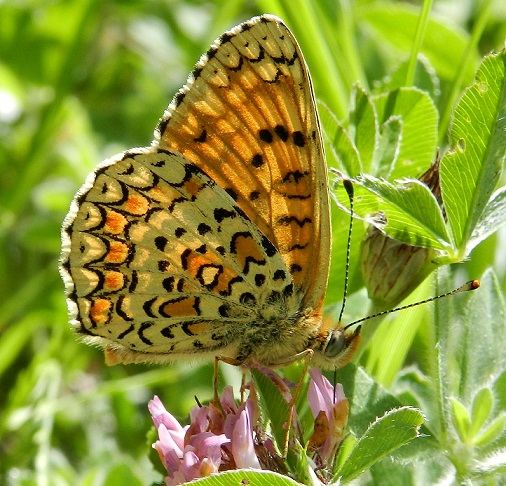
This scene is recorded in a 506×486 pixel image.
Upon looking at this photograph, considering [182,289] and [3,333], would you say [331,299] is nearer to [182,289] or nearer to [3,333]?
[182,289]

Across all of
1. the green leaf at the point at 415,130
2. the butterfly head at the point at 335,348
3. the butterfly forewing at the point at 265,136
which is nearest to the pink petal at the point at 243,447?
the butterfly head at the point at 335,348

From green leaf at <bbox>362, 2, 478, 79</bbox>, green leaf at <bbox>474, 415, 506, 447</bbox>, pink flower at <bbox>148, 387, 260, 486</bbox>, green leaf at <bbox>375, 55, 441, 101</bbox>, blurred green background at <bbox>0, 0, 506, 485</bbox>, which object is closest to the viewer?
pink flower at <bbox>148, 387, 260, 486</bbox>

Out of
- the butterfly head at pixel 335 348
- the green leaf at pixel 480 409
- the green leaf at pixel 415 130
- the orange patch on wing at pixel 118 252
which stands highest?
the green leaf at pixel 415 130

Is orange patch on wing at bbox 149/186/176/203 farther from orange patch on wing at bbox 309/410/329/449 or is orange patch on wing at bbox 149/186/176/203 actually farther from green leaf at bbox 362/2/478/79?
green leaf at bbox 362/2/478/79

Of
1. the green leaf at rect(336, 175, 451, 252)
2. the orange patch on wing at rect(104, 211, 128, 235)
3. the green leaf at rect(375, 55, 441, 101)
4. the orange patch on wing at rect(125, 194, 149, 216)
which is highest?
the green leaf at rect(375, 55, 441, 101)

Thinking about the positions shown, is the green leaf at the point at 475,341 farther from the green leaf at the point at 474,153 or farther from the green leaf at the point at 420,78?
the green leaf at the point at 420,78

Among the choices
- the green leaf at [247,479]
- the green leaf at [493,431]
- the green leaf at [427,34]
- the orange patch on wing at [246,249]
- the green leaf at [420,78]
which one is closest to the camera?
the green leaf at [247,479]

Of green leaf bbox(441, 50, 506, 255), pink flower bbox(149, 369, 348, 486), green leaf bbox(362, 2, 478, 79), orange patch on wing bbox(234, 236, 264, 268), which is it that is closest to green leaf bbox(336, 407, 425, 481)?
pink flower bbox(149, 369, 348, 486)
